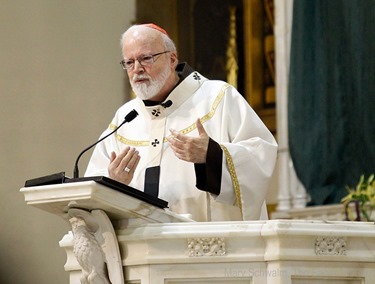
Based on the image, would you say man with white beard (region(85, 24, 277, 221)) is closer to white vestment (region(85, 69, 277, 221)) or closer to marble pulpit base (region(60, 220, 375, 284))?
white vestment (region(85, 69, 277, 221))

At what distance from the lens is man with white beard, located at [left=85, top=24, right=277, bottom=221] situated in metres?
4.75

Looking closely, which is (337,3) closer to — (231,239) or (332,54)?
(332,54)

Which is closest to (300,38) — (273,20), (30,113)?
(273,20)

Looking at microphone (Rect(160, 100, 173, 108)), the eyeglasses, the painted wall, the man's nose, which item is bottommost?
microphone (Rect(160, 100, 173, 108))

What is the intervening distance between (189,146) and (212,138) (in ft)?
1.97

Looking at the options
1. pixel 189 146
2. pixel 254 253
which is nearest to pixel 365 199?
pixel 189 146

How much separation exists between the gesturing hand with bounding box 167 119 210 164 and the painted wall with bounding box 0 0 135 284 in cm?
450

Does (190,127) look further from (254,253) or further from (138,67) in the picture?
(254,253)

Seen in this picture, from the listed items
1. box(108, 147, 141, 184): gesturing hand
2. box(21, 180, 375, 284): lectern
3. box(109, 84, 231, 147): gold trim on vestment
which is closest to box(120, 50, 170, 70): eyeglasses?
box(109, 84, 231, 147): gold trim on vestment

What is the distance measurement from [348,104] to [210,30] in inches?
117

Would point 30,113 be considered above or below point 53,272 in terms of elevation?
above

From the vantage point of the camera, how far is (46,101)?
9.62m

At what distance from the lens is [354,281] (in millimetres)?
4152

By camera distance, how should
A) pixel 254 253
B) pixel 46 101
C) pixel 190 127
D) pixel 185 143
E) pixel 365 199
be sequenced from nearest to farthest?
1. pixel 254 253
2. pixel 185 143
3. pixel 190 127
4. pixel 365 199
5. pixel 46 101
